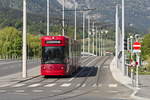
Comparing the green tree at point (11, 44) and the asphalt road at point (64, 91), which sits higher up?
the green tree at point (11, 44)

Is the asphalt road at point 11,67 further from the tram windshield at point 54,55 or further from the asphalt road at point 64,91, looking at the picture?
the asphalt road at point 64,91

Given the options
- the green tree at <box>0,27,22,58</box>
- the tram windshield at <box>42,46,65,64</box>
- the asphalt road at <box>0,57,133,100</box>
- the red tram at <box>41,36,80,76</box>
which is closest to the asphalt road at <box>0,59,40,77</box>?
the red tram at <box>41,36,80,76</box>

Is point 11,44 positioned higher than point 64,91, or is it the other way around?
point 11,44

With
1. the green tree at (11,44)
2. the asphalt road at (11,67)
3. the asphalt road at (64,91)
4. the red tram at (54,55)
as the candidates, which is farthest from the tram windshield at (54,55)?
A: the green tree at (11,44)

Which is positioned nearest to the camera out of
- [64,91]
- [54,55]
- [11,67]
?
[64,91]

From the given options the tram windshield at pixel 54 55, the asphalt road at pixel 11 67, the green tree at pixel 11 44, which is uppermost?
the green tree at pixel 11 44

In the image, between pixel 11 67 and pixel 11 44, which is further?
pixel 11 44

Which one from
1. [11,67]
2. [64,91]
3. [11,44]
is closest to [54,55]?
[64,91]

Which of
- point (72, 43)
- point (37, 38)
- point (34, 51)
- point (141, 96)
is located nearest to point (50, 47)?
point (72, 43)

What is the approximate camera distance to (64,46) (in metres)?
38.2

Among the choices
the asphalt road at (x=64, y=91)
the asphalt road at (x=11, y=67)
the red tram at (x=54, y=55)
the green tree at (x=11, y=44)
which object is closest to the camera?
the asphalt road at (x=64, y=91)

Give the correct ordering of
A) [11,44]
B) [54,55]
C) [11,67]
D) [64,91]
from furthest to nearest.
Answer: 1. [11,44]
2. [11,67]
3. [54,55]
4. [64,91]

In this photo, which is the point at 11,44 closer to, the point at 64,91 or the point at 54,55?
the point at 54,55

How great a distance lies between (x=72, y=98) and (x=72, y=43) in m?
21.1
